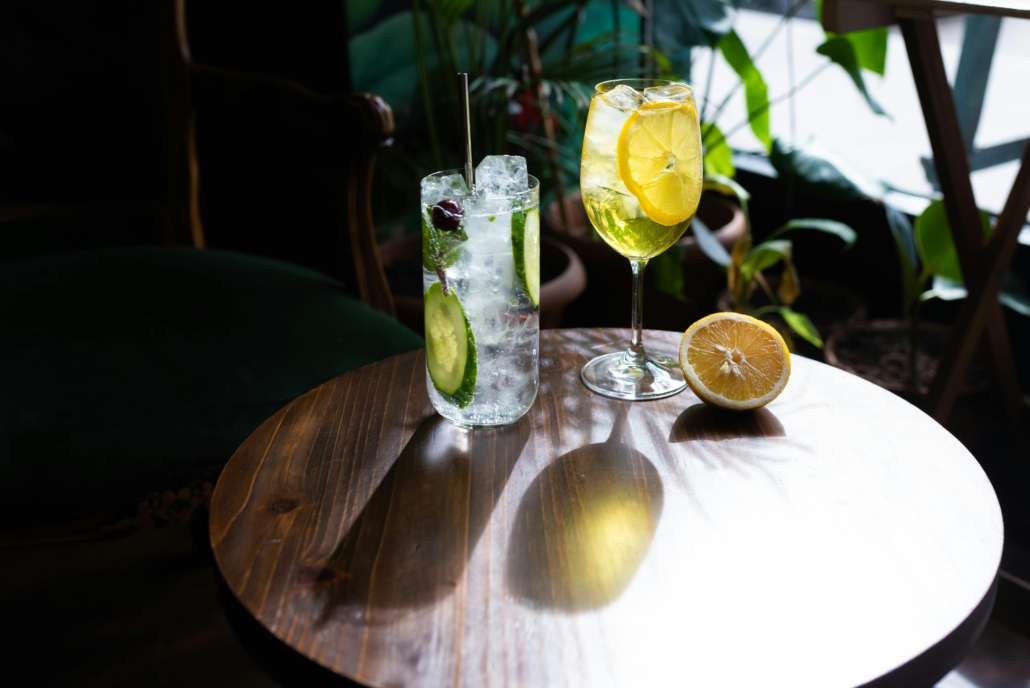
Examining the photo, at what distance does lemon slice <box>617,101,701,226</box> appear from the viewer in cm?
91

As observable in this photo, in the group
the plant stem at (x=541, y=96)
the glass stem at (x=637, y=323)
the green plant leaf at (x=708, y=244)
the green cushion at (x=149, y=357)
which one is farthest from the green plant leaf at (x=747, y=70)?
the glass stem at (x=637, y=323)

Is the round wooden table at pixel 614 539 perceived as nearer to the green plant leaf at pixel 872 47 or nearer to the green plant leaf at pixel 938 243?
the green plant leaf at pixel 938 243

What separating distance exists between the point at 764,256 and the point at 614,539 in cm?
133

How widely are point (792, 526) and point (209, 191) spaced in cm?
147

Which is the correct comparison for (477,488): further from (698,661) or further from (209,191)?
(209,191)

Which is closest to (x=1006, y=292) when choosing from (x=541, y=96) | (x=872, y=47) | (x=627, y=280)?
(x=872, y=47)

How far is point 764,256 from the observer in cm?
199

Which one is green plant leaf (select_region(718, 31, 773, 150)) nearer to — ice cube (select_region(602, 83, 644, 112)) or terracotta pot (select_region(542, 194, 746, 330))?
terracotta pot (select_region(542, 194, 746, 330))

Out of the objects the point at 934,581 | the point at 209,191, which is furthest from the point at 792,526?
the point at 209,191

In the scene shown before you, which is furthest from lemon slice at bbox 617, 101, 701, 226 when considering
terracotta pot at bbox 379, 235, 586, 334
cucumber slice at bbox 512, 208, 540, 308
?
terracotta pot at bbox 379, 235, 586, 334

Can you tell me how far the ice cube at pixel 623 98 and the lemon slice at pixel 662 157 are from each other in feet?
0.06

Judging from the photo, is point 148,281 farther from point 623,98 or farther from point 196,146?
point 623,98

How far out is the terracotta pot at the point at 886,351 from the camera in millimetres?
1980

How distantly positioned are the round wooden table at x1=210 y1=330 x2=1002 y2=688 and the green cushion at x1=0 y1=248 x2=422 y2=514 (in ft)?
0.74
